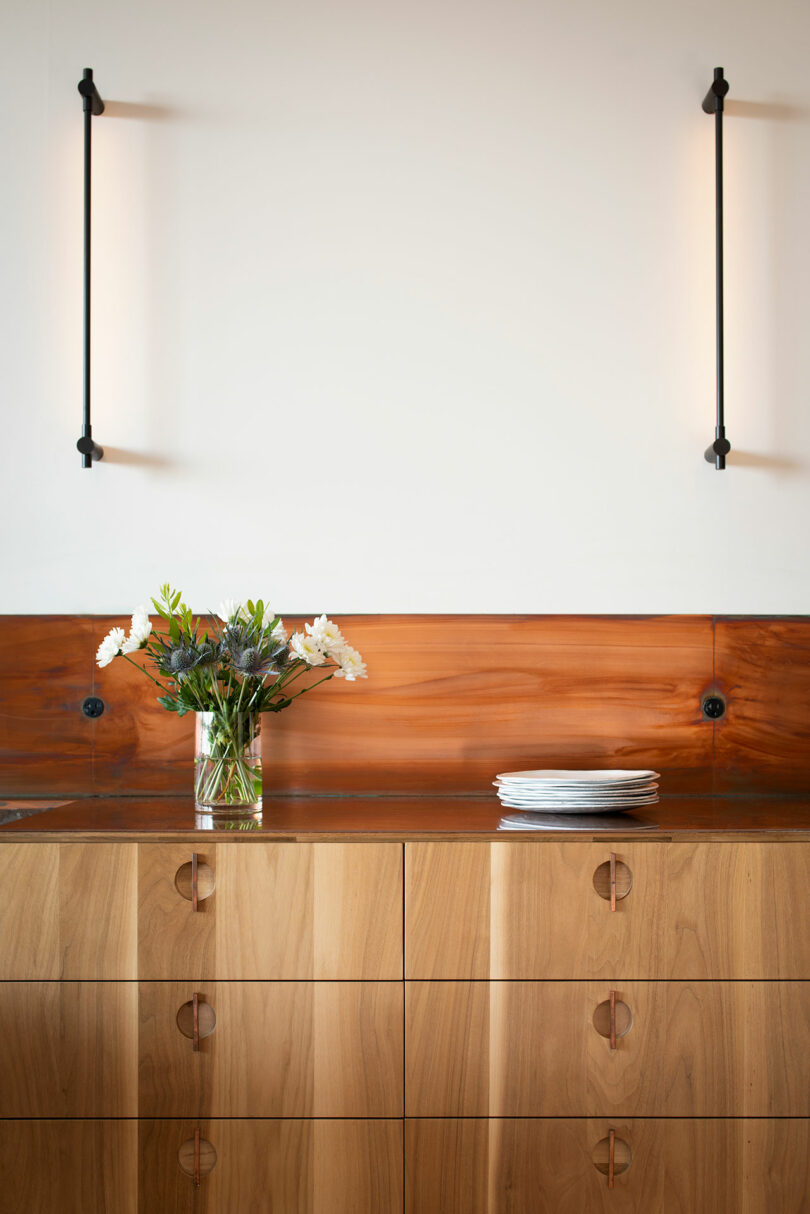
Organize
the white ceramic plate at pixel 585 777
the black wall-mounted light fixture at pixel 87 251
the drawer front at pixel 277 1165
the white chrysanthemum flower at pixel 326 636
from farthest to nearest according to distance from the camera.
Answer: the black wall-mounted light fixture at pixel 87 251
the white chrysanthemum flower at pixel 326 636
the white ceramic plate at pixel 585 777
the drawer front at pixel 277 1165

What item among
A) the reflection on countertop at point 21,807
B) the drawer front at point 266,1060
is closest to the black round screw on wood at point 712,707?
the drawer front at point 266,1060

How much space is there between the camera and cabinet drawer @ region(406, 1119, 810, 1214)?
132 centimetres

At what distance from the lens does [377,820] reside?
57.0 inches

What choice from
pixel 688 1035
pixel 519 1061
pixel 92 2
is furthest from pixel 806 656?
pixel 92 2

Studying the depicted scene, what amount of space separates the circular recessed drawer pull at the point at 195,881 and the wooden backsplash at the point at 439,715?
0.43m

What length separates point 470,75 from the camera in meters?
1.83

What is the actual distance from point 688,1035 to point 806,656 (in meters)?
0.81

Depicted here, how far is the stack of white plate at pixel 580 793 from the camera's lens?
1454 mm

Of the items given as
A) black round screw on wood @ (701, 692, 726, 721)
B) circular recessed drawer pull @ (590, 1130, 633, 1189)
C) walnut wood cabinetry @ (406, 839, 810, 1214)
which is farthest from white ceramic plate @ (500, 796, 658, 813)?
circular recessed drawer pull @ (590, 1130, 633, 1189)

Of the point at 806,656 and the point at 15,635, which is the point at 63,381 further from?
the point at 806,656

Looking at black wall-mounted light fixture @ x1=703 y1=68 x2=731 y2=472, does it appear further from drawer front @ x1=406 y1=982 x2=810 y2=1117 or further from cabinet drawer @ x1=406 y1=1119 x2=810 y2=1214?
cabinet drawer @ x1=406 y1=1119 x2=810 y2=1214

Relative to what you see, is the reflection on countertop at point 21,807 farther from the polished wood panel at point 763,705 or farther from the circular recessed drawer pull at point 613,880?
the polished wood panel at point 763,705

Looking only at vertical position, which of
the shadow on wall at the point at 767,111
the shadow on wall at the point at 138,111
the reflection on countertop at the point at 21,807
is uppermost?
the shadow on wall at the point at 767,111

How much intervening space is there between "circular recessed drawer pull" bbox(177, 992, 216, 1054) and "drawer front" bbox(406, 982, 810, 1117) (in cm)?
29
